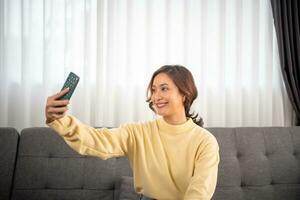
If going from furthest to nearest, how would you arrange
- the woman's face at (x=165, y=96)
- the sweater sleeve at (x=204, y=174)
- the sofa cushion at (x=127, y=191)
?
the sofa cushion at (x=127, y=191), the woman's face at (x=165, y=96), the sweater sleeve at (x=204, y=174)

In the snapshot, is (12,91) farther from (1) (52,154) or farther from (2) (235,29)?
(2) (235,29)

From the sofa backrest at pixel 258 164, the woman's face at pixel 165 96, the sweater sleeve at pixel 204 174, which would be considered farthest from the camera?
the sofa backrest at pixel 258 164

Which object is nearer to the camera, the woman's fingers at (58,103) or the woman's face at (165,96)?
the woman's fingers at (58,103)

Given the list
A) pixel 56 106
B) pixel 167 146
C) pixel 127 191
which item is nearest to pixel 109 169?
pixel 127 191

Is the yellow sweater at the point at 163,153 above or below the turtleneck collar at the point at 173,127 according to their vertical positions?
below

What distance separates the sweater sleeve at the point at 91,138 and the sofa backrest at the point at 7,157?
0.97m

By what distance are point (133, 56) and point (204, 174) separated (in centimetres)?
143

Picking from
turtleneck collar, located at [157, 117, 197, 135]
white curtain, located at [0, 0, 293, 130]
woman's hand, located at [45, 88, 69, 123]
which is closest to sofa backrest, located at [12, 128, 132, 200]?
white curtain, located at [0, 0, 293, 130]

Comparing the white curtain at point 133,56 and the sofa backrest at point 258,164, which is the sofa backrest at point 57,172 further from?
the sofa backrest at point 258,164

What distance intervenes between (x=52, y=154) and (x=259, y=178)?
1.34 m

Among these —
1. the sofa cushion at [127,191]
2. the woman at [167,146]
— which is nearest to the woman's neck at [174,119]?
the woman at [167,146]

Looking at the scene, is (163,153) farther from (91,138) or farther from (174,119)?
(91,138)

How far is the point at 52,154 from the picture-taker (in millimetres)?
1946

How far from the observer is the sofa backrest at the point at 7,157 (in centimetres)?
185
